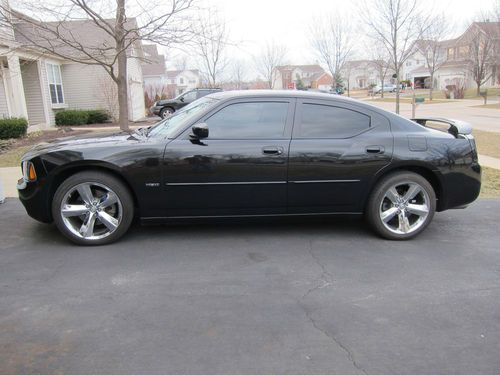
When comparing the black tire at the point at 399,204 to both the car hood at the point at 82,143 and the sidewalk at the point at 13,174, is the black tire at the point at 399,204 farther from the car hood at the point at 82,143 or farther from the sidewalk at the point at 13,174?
the sidewalk at the point at 13,174

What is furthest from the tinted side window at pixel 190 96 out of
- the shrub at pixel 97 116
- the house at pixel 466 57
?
the house at pixel 466 57

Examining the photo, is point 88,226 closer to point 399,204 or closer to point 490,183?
point 399,204

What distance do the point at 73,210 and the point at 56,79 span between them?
19.8 meters

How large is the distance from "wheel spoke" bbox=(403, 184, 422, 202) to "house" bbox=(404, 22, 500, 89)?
78.6ft

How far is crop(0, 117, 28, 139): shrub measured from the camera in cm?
1470

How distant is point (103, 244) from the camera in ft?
15.6

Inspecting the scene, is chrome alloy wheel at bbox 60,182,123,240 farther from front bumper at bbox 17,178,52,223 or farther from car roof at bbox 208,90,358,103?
car roof at bbox 208,90,358,103

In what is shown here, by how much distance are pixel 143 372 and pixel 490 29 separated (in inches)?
1751

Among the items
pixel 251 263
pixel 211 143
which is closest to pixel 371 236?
pixel 251 263

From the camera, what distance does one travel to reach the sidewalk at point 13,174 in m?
7.40

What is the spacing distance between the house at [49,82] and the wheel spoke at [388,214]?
13.3m

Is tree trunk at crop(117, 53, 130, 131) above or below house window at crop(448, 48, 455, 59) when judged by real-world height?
below

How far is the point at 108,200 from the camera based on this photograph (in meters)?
4.68

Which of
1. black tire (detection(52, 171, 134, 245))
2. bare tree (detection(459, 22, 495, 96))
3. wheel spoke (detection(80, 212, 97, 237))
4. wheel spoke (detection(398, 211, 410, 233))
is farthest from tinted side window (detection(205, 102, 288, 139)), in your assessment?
bare tree (detection(459, 22, 495, 96))
